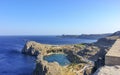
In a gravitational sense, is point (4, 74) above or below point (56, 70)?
below

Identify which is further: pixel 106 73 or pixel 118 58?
pixel 118 58

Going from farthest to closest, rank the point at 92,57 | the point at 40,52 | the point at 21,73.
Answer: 1. the point at 40,52
2. the point at 92,57
3. the point at 21,73

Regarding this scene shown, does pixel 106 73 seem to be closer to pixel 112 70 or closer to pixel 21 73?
pixel 112 70

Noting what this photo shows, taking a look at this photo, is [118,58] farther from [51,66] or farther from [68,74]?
[68,74]

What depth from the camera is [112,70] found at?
35.8 feet

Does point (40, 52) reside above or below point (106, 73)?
below

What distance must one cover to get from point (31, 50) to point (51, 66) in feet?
290

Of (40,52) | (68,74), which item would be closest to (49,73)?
(68,74)

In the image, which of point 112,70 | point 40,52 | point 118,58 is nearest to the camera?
point 112,70

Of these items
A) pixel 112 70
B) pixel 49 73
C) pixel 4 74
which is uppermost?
pixel 112 70

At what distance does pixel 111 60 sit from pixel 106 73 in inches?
95.9

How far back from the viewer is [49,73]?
44.8m

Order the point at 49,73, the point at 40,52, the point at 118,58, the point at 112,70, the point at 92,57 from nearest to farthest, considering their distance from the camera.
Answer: the point at 112,70, the point at 118,58, the point at 49,73, the point at 92,57, the point at 40,52

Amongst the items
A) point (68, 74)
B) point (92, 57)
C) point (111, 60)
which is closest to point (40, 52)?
point (92, 57)
